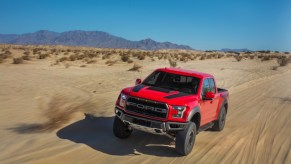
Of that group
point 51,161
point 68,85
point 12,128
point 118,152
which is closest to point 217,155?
point 118,152

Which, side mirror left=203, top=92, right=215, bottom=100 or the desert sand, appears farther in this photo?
side mirror left=203, top=92, right=215, bottom=100

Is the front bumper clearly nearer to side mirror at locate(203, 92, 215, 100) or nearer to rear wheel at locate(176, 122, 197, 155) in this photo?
rear wheel at locate(176, 122, 197, 155)

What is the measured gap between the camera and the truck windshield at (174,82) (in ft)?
28.1

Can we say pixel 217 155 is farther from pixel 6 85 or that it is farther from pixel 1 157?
pixel 6 85

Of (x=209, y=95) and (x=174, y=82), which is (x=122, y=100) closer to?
(x=174, y=82)

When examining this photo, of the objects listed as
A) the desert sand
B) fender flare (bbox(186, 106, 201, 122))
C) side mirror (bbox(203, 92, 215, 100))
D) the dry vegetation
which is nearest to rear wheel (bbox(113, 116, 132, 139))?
the desert sand

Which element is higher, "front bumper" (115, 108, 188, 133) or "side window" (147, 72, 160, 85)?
"side window" (147, 72, 160, 85)

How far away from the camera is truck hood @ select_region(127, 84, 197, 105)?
7.50 meters

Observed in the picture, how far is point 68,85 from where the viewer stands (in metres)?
18.5

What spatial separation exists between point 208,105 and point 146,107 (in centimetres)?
202

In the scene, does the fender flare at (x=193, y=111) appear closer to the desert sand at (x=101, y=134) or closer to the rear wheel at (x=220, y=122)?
the desert sand at (x=101, y=134)

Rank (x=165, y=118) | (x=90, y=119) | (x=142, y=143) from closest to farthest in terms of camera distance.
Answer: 1. (x=165, y=118)
2. (x=142, y=143)
3. (x=90, y=119)

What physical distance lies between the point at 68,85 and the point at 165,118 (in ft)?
39.0

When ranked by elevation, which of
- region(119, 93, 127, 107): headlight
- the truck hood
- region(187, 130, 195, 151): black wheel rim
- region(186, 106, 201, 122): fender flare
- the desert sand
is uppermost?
the truck hood
